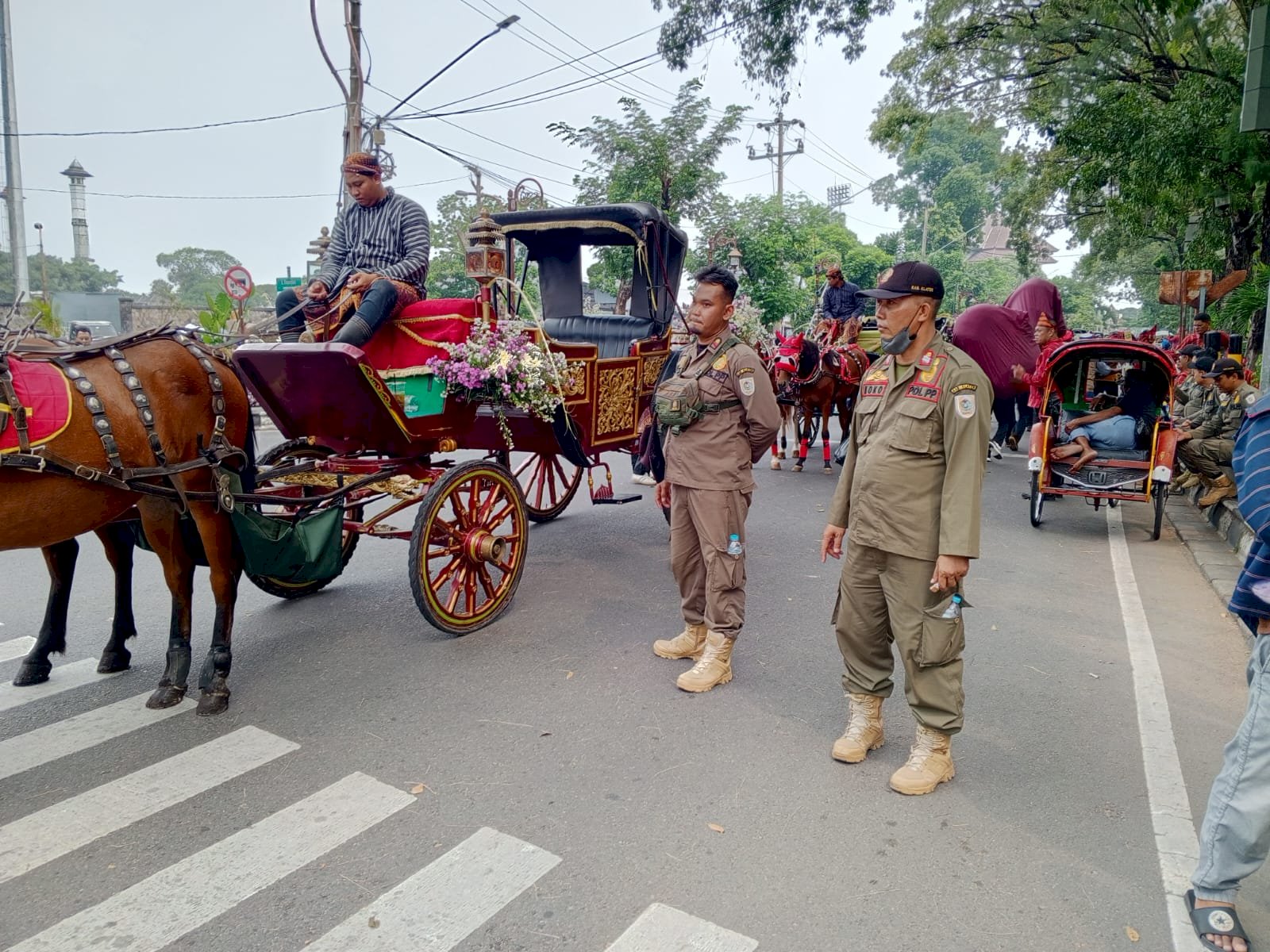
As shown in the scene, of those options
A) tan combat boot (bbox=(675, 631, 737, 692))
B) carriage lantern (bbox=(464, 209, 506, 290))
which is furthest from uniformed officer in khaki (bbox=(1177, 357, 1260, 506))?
carriage lantern (bbox=(464, 209, 506, 290))

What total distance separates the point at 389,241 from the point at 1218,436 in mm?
7885

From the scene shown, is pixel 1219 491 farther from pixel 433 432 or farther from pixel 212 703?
pixel 212 703

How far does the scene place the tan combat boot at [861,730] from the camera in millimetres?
3559

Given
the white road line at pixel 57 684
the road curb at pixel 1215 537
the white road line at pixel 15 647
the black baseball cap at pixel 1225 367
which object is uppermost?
the black baseball cap at pixel 1225 367

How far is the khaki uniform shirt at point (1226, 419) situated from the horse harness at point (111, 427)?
340 inches

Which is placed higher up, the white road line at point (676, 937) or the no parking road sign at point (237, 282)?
the no parking road sign at point (237, 282)

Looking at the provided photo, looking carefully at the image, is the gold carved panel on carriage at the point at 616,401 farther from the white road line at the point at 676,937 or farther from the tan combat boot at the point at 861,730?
the white road line at the point at 676,937

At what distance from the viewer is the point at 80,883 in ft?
8.98

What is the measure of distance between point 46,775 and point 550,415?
295 centimetres

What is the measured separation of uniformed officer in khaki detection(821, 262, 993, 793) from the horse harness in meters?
2.87

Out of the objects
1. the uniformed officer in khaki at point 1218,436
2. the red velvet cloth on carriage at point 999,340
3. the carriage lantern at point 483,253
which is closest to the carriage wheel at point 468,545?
the carriage lantern at point 483,253

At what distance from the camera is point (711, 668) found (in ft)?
14.0

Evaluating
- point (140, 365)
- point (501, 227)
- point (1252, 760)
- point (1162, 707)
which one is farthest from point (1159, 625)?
point (140, 365)

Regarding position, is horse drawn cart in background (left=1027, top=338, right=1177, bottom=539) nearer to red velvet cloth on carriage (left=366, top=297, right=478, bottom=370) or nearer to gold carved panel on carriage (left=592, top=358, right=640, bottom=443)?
gold carved panel on carriage (left=592, top=358, right=640, bottom=443)
